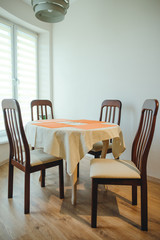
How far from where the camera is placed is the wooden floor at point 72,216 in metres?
1.31

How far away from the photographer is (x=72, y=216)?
153cm

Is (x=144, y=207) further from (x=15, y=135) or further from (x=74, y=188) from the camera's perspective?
(x=15, y=135)

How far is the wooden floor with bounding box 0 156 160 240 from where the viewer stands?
4.30ft

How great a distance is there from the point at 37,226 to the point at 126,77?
6.85ft

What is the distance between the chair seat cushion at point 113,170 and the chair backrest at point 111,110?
37.3 inches

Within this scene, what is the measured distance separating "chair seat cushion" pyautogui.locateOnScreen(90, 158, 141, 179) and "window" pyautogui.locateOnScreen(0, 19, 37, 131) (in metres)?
2.06

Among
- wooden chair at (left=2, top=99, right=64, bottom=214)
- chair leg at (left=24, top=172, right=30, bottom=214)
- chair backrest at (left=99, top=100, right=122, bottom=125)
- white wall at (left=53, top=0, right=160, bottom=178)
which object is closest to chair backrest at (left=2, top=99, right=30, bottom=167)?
wooden chair at (left=2, top=99, right=64, bottom=214)

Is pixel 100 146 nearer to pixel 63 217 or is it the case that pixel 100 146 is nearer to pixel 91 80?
pixel 63 217

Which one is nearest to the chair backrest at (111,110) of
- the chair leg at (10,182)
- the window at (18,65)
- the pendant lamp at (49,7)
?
the pendant lamp at (49,7)

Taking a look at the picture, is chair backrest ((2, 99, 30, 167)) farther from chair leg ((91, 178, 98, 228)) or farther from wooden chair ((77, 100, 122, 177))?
wooden chair ((77, 100, 122, 177))

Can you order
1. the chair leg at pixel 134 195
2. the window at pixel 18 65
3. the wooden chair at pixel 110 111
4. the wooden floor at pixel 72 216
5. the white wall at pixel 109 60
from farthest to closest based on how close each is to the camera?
1. the window at pixel 18 65
2. the wooden chair at pixel 110 111
3. the white wall at pixel 109 60
4. the chair leg at pixel 134 195
5. the wooden floor at pixel 72 216

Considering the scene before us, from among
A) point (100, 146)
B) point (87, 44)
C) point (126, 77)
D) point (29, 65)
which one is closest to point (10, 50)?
point (29, 65)

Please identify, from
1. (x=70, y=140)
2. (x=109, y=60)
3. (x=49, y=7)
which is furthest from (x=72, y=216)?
(x=109, y=60)

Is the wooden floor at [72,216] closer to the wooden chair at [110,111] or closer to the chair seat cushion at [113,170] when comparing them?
the chair seat cushion at [113,170]
